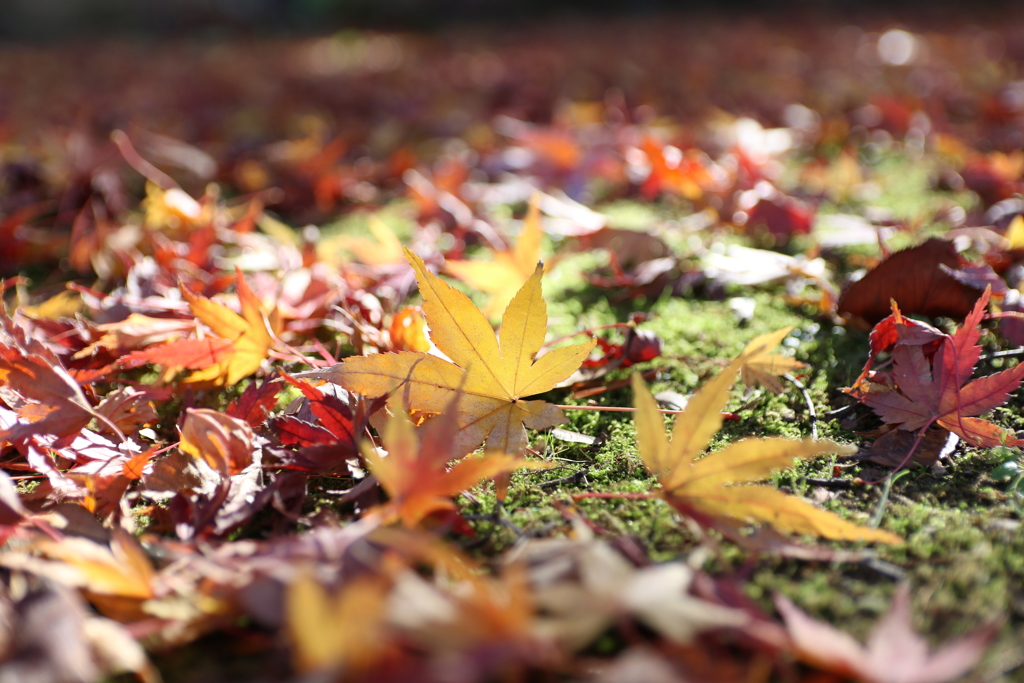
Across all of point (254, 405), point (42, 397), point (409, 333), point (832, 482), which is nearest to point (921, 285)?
point (832, 482)

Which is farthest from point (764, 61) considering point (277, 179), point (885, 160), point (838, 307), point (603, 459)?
point (603, 459)

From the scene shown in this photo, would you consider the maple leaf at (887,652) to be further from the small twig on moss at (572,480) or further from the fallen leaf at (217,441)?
the fallen leaf at (217,441)

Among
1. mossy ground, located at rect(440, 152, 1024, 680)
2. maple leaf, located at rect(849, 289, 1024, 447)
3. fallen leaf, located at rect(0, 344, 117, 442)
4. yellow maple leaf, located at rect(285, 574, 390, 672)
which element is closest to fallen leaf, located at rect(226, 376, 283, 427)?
fallen leaf, located at rect(0, 344, 117, 442)

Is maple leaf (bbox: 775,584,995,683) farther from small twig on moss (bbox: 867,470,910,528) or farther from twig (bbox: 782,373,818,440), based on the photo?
twig (bbox: 782,373,818,440)

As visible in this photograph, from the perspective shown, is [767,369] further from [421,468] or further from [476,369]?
[421,468]

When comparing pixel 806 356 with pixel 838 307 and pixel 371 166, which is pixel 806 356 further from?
pixel 371 166
